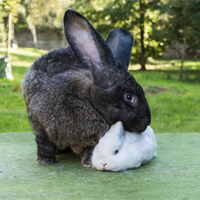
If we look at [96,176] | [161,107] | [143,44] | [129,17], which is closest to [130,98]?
[96,176]

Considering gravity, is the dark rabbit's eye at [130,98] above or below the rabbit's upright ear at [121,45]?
below

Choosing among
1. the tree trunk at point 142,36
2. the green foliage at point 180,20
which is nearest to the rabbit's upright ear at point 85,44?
the green foliage at point 180,20

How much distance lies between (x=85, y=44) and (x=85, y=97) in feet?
1.29

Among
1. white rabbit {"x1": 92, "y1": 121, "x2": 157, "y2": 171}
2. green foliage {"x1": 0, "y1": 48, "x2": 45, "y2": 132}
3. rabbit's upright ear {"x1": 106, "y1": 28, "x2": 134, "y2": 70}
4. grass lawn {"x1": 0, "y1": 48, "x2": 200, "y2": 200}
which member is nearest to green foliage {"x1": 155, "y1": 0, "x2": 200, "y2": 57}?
green foliage {"x1": 0, "y1": 48, "x2": 45, "y2": 132}

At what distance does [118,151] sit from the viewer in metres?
2.29

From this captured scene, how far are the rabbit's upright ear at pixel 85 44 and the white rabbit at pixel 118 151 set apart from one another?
0.48 m

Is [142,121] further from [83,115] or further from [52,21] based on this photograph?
[52,21]

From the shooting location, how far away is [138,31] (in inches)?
513

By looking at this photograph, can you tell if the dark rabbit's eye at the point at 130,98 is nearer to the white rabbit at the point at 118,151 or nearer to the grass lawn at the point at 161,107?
the white rabbit at the point at 118,151

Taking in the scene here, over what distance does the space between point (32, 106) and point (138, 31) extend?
1123cm

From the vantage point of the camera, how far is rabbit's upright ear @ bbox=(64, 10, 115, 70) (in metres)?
2.26

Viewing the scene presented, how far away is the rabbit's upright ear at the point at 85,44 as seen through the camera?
226cm

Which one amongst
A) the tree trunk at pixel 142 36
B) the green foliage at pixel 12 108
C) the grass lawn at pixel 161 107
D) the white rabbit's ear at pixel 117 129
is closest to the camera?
the white rabbit's ear at pixel 117 129

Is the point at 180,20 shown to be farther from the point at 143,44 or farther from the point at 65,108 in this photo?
the point at 65,108
